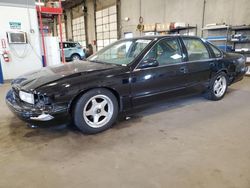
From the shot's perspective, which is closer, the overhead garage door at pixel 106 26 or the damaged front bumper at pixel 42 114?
the damaged front bumper at pixel 42 114

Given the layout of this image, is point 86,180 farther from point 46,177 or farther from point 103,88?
point 103,88

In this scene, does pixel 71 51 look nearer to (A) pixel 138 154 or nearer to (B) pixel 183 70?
(B) pixel 183 70

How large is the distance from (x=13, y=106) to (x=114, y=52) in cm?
166

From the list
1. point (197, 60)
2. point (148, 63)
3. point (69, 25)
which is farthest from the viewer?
point (69, 25)

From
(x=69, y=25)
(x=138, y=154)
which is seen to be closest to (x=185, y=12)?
(x=138, y=154)

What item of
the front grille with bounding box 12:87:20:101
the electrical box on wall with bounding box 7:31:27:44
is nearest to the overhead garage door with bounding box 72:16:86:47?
the electrical box on wall with bounding box 7:31:27:44

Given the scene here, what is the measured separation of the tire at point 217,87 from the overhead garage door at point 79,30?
14.7 meters

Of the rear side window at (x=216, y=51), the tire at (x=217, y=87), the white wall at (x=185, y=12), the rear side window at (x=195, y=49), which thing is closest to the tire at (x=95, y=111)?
the rear side window at (x=195, y=49)

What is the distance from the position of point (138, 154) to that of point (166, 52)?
1.60 meters

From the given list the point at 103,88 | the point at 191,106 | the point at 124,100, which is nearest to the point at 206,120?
the point at 191,106

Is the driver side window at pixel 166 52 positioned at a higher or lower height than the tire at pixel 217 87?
higher

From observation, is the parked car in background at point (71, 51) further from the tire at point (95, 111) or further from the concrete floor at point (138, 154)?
the tire at point (95, 111)

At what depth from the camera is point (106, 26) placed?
45.9ft

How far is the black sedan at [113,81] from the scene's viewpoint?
2.24m
